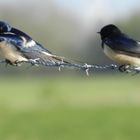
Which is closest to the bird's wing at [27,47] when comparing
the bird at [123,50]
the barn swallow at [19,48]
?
the barn swallow at [19,48]

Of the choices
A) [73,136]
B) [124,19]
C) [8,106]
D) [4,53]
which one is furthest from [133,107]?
[124,19]

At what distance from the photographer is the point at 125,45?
777cm

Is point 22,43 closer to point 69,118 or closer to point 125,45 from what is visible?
point 125,45

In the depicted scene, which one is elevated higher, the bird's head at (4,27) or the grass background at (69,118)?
the grass background at (69,118)

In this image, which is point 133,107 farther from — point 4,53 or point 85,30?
point 85,30

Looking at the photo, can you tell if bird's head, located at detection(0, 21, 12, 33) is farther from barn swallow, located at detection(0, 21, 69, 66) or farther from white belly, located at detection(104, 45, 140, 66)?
white belly, located at detection(104, 45, 140, 66)

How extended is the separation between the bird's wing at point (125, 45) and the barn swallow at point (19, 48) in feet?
1.94

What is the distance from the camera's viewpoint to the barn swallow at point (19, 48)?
7.54 m

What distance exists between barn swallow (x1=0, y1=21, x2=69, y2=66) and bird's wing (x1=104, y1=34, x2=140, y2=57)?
0.59 m

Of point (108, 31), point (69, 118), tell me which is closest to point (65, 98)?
point (69, 118)

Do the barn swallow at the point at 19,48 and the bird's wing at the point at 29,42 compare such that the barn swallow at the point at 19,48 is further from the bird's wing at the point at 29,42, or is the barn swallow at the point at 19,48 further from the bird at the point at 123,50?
the bird at the point at 123,50

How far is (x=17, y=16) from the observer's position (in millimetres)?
51906

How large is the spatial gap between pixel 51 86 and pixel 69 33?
72.8 feet

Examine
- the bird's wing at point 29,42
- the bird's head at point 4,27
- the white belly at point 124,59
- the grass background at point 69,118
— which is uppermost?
the grass background at point 69,118
